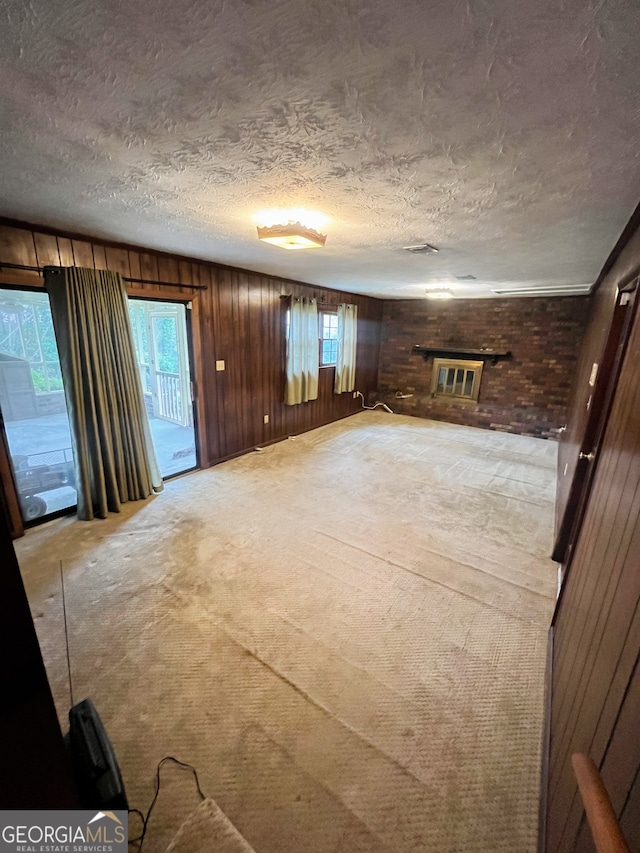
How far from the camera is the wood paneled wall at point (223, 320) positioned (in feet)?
7.67

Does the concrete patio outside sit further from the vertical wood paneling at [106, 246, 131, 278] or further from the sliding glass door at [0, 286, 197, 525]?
the vertical wood paneling at [106, 246, 131, 278]

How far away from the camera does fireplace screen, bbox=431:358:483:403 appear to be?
18.7 ft

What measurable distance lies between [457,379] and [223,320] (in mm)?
4199

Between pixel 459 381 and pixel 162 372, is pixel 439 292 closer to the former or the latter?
pixel 459 381

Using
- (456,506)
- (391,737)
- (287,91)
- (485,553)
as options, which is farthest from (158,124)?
(456,506)

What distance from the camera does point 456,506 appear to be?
3.04m

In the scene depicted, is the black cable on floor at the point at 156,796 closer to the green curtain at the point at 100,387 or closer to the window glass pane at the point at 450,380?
the green curtain at the point at 100,387

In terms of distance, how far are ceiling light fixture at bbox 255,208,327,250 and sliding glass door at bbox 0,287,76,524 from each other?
2906mm

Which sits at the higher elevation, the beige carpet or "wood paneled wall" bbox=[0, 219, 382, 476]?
"wood paneled wall" bbox=[0, 219, 382, 476]

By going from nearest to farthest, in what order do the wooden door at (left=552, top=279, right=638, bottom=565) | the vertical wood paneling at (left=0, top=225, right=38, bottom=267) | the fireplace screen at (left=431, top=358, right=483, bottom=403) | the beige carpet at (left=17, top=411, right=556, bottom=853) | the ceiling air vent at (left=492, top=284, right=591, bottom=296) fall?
the beige carpet at (left=17, top=411, right=556, bottom=853) → the wooden door at (left=552, top=279, right=638, bottom=565) → the vertical wood paneling at (left=0, top=225, right=38, bottom=267) → the ceiling air vent at (left=492, top=284, right=591, bottom=296) → the fireplace screen at (left=431, top=358, right=483, bottom=403)

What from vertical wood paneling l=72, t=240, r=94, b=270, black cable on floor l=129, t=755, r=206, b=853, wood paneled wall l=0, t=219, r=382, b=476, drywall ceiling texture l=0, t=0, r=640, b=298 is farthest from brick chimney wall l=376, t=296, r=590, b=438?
black cable on floor l=129, t=755, r=206, b=853

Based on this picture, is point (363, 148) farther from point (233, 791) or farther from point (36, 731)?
point (233, 791)

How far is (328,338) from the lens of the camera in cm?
539

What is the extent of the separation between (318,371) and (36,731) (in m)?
4.74
